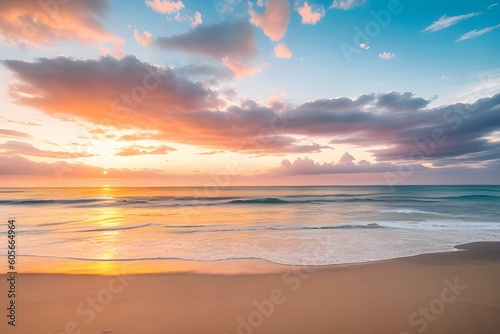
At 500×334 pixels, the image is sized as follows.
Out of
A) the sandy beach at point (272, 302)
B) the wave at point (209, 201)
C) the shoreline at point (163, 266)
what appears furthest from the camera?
the wave at point (209, 201)

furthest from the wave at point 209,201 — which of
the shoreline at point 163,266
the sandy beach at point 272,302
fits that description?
the sandy beach at point 272,302

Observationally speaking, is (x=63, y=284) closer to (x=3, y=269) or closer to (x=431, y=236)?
(x=3, y=269)

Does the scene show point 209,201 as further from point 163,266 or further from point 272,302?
point 272,302

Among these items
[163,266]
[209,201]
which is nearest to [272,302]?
[163,266]

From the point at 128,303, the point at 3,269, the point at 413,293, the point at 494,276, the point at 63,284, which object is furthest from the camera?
the point at 3,269

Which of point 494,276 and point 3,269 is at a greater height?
point 494,276

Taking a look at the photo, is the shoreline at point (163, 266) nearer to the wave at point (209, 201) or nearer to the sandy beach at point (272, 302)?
the sandy beach at point (272, 302)

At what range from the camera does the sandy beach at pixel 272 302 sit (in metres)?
5.63

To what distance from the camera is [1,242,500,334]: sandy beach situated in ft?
18.5

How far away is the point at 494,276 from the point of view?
826 cm

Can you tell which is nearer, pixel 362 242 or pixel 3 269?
pixel 3 269

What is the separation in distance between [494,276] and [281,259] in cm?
703

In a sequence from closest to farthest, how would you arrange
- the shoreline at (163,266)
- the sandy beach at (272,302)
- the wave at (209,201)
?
the sandy beach at (272,302), the shoreline at (163,266), the wave at (209,201)

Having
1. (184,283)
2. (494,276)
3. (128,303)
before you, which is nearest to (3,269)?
(128,303)
